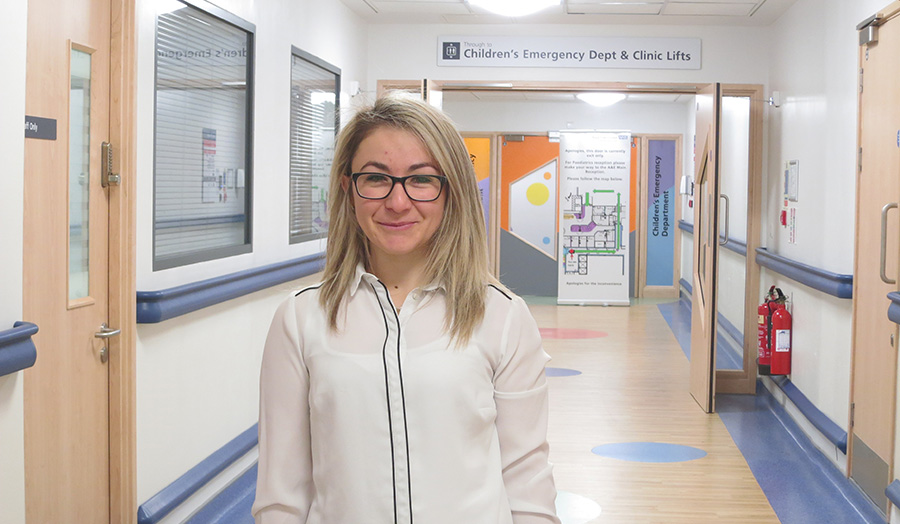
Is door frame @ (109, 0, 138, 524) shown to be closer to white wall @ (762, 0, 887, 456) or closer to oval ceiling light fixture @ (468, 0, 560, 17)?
oval ceiling light fixture @ (468, 0, 560, 17)

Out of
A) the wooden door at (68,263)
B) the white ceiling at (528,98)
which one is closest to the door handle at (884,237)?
the wooden door at (68,263)

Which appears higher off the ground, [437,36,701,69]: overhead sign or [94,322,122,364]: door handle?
[437,36,701,69]: overhead sign

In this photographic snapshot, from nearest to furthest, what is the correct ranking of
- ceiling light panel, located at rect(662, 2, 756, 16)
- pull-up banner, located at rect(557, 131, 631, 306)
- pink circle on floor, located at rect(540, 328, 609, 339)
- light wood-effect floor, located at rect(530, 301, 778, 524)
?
light wood-effect floor, located at rect(530, 301, 778, 524) < ceiling light panel, located at rect(662, 2, 756, 16) < pink circle on floor, located at rect(540, 328, 609, 339) < pull-up banner, located at rect(557, 131, 631, 306)

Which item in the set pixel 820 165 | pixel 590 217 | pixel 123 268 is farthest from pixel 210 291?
pixel 590 217

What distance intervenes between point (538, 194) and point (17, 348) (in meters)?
11.5

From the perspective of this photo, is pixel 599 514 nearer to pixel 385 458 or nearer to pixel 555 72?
pixel 385 458

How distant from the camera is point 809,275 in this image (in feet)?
18.1

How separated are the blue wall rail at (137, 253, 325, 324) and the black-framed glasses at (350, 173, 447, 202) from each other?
1381 millimetres

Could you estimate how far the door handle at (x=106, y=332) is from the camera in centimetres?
333

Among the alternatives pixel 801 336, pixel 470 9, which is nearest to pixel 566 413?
pixel 801 336

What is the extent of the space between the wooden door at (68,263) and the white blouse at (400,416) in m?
1.74

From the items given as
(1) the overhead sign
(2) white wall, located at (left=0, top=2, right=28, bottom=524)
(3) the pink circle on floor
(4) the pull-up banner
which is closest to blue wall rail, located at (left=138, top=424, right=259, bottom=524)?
(2) white wall, located at (left=0, top=2, right=28, bottom=524)

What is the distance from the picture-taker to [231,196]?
15.2 ft

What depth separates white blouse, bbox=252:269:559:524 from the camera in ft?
4.52
